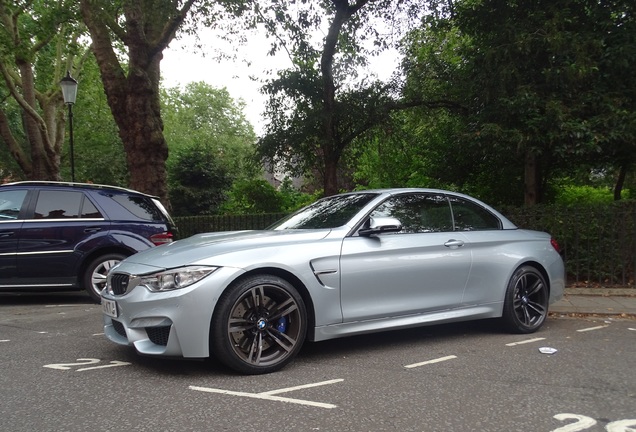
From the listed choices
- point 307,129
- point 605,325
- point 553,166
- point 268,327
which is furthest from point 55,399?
Result: point 553,166

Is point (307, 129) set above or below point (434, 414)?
above

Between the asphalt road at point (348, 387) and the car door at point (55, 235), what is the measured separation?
77.4 inches

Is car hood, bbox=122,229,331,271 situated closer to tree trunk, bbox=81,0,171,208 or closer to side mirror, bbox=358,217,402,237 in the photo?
side mirror, bbox=358,217,402,237

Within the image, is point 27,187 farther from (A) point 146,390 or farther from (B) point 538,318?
(B) point 538,318

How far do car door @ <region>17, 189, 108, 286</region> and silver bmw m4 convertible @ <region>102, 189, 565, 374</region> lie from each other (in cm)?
338

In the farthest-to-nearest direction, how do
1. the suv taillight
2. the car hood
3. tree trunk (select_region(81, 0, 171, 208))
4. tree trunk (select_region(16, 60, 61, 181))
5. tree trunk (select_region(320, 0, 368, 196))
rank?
tree trunk (select_region(16, 60, 61, 181)), tree trunk (select_region(81, 0, 171, 208)), tree trunk (select_region(320, 0, 368, 196)), the suv taillight, the car hood

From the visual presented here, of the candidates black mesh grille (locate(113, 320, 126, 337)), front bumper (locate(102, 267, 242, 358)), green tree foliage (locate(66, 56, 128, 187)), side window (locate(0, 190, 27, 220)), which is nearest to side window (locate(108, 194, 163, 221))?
side window (locate(0, 190, 27, 220))

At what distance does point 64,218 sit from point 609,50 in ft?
28.1

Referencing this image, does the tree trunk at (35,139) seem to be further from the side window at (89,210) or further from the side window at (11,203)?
the side window at (89,210)

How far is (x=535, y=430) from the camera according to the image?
125 inches

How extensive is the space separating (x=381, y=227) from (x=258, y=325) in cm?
134

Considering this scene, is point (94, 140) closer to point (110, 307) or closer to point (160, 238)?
point (160, 238)

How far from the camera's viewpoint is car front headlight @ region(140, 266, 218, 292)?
13.3 feet

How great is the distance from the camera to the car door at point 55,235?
757 centimetres
